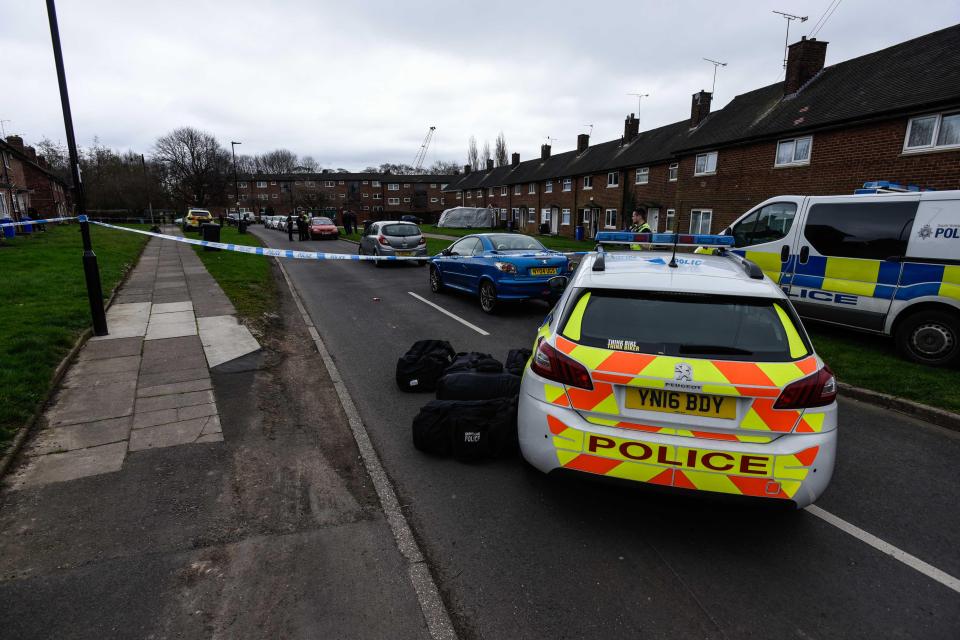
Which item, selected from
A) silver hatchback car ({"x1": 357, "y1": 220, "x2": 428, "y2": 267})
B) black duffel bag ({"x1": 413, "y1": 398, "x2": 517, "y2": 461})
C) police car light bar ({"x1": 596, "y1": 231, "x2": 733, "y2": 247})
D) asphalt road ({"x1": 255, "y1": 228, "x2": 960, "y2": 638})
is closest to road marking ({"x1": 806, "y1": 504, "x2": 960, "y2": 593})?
asphalt road ({"x1": 255, "y1": 228, "x2": 960, "y2": 638})

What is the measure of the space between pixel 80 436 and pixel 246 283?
835 cm

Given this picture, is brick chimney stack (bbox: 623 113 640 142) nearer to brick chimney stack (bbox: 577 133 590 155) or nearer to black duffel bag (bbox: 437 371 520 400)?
brick chimney stack (bbox: 577 133 590 155)

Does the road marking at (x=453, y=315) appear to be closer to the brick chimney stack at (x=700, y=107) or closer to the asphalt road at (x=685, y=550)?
the asphalt road at (x=685, y=550)

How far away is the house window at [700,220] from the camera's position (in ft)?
71.6

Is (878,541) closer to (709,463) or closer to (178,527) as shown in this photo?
(709,463)

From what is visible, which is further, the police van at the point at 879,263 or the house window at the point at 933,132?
the house window at the point at 933,132

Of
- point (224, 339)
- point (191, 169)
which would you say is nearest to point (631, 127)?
point (224, 339)

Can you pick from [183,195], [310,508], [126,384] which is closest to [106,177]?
[183,195]

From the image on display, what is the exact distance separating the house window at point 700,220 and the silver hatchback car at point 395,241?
12.6 m

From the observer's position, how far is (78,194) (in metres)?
6.68

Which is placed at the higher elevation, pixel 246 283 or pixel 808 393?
pixel 808 393

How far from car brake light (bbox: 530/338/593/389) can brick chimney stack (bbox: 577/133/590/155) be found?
38.8 meters

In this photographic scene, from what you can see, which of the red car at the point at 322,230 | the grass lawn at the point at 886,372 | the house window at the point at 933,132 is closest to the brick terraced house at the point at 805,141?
the house window at the point at 933,132

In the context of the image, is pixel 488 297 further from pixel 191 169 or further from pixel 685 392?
pixel 191 169
